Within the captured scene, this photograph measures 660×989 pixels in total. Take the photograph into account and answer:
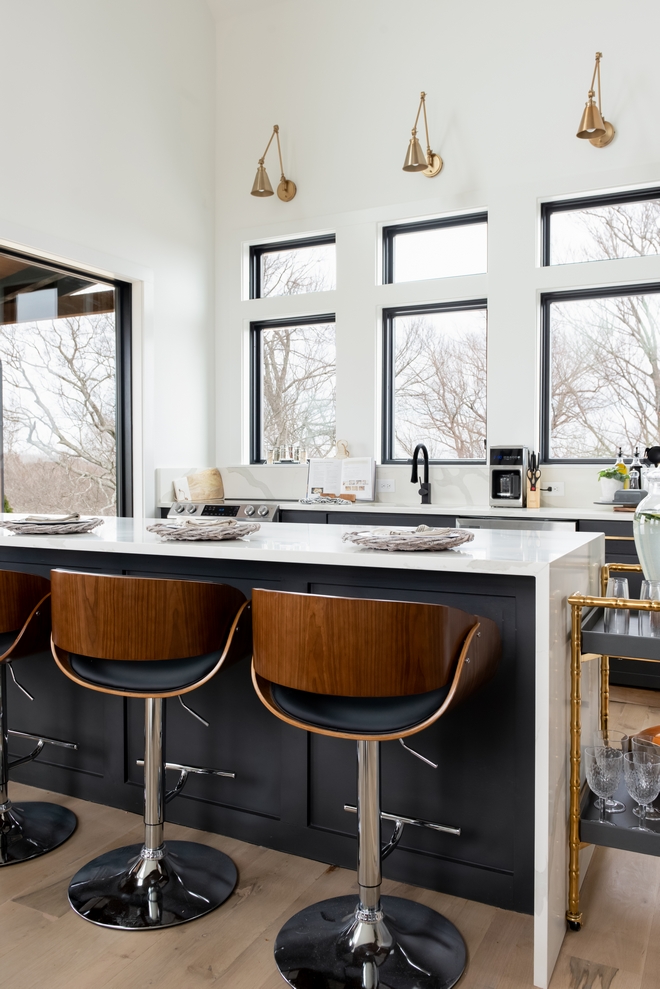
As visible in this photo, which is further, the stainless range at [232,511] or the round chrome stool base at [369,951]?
the stainless range at [232,511]

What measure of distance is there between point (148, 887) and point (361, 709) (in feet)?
2.68

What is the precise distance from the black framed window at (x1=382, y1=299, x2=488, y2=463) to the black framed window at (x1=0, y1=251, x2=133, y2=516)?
5.52 feet

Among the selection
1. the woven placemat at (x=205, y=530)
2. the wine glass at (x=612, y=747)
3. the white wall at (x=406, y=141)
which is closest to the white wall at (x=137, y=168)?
the white wall at (x=406, y=141)

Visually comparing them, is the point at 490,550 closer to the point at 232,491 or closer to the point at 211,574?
the point at 211,574

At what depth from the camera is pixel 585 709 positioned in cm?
198

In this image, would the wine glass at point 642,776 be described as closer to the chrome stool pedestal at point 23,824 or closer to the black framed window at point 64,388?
the chrome stool pedestal at point 23,824

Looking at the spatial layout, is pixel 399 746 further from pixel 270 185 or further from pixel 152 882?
pixel 270 185

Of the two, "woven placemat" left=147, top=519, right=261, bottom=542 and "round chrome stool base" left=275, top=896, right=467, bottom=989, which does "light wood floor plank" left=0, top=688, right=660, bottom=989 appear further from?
"woven placemat" left=147, top=519, right=261, bottom=542

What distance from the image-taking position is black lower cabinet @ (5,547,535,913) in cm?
180

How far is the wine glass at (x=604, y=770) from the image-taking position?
1.68 meters

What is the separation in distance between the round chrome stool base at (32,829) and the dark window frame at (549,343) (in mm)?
3205

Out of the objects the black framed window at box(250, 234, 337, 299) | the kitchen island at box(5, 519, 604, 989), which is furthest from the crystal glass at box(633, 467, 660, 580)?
the black framed window at box(250, 234, 337, 299)

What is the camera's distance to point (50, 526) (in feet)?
7.59

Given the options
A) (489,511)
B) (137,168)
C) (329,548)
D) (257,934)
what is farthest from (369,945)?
(137,168)
